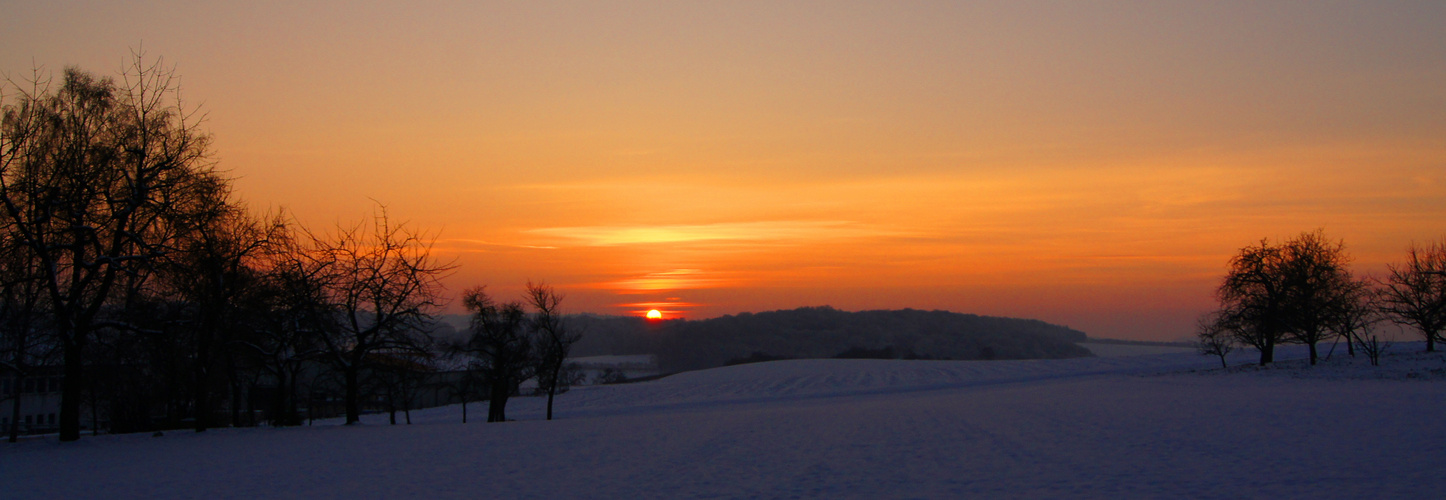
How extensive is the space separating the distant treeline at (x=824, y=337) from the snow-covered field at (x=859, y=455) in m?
95.6

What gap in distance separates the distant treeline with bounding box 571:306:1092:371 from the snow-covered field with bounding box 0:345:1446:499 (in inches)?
3764

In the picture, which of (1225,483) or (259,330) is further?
(259,330)

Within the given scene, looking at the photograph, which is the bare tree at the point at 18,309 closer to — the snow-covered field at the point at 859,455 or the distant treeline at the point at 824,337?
the snow-covered field at the point at 859,455

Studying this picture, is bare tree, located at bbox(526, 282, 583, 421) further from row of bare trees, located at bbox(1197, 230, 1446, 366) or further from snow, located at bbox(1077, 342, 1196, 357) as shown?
snow, located at bbox(1077, 342, 1196, 357)

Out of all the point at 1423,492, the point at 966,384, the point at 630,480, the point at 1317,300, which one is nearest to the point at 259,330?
the point at 630,480

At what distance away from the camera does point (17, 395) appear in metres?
19.8

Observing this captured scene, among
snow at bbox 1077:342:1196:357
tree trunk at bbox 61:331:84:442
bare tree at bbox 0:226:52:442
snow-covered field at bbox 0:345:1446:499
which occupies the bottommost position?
snow at bbox 1077:342:1196:357

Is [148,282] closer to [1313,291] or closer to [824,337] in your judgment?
[1313,291]

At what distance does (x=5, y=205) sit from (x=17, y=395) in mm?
5365

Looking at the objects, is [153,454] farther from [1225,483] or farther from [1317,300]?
[1317,300]

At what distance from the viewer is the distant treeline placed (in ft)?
410

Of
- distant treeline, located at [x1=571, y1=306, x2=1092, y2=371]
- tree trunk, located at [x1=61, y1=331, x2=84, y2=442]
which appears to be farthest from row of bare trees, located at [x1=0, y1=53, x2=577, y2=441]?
distant treeline, located at [x1=571, y1=306, x2=1092, y2=371]

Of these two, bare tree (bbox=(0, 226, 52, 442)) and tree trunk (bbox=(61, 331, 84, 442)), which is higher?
bare tree (bbox=(0, 226, 52, 442))

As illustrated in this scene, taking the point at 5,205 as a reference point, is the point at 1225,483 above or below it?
below
